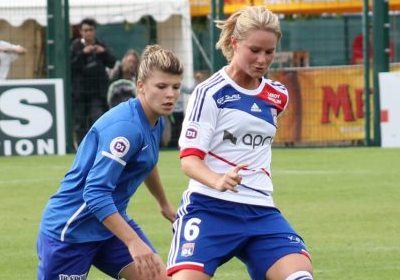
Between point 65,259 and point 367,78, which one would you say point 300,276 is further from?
point 367,78

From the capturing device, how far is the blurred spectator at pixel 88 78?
21453mm

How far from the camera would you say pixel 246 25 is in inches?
264

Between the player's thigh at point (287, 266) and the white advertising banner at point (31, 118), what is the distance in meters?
13.9

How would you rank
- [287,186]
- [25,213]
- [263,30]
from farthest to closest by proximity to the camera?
1. [287,186]
2. [25,213]
3. [263,30]

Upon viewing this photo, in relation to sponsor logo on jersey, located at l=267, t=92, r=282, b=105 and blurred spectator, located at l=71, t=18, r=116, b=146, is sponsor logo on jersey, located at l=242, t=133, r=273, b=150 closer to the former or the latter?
sponsor logo on jersey, located at l=267, t=92, r=282, b=105

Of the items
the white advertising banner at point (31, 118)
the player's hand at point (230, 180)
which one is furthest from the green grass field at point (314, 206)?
the player's hand at point (230, 180)

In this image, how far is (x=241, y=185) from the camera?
670 centimetres

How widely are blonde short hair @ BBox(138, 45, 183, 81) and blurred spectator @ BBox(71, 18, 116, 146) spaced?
47.6 ft

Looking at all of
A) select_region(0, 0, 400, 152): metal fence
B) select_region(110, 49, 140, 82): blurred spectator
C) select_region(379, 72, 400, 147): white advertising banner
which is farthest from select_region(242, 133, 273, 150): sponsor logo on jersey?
select_region(110, 49, 140, 82): blurred spectator

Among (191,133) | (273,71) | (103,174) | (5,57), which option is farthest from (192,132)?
(273,71)

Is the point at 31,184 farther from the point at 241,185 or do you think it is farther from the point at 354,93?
the point at 241,185

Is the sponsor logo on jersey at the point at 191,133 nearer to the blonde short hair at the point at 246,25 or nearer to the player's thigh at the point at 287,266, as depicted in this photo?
the blonde short hair at the point at 246,25

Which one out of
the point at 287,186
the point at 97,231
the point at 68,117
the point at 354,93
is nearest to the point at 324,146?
the point at 354,93

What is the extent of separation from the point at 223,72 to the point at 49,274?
1370 millimetres
